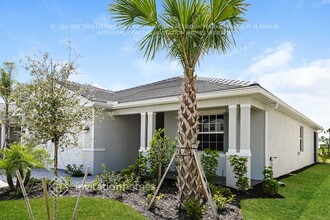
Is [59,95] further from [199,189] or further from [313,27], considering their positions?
[313,27]

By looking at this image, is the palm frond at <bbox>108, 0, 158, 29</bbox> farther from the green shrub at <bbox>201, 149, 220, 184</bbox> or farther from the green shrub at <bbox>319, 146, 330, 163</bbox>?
the green shrub at <bbox>319, 146, 330, 163</bbox>

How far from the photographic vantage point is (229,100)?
9234 mm

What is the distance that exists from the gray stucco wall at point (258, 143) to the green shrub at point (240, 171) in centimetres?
252

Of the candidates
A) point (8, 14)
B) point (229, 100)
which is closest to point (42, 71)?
point (8, 14)

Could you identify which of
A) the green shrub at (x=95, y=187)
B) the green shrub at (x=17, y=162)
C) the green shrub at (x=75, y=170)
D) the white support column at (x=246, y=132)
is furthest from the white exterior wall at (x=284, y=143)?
the green shrub at (x=17, y=162)

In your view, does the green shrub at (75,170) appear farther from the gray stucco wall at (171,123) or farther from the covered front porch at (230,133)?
the gray stucco wall at (171,123)

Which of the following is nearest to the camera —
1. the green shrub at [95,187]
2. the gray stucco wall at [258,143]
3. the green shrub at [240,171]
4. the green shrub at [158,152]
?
the green shrub at [95,187]

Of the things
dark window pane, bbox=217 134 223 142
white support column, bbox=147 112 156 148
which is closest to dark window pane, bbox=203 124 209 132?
dark window pane, bbox=217 134 223 142

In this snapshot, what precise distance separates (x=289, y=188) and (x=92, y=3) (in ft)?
32.1

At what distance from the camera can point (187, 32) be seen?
6.21 m

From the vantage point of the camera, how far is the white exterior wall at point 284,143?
1160 centimetres

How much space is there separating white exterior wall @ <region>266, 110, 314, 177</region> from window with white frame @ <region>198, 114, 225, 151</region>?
6.57 ft

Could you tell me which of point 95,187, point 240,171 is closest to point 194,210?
point 240,171

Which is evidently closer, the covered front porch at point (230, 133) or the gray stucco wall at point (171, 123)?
the covered front porch at point (230, 133)
